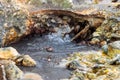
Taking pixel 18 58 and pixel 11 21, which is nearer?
pixel 18 58

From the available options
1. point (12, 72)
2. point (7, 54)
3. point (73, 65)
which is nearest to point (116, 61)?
point (73, 65)

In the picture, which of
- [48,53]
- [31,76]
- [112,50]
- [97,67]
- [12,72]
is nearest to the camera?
[12,72]

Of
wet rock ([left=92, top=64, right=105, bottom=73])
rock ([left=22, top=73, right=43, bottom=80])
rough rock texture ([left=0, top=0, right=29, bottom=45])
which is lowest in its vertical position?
wet rock ([left=92, top=64, right=105, bottom=73])

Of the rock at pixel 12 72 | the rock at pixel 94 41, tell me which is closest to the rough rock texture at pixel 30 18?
the rock at pixel 94 41

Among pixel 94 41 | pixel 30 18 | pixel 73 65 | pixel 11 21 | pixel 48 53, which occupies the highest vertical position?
pixel 11 21

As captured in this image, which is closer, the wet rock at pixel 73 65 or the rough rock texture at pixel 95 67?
the rough rock texture at pixel 95 67

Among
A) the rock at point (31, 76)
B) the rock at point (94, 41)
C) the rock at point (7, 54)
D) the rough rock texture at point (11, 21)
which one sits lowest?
the rock at point (94, 41)

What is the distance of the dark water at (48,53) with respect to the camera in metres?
13.5

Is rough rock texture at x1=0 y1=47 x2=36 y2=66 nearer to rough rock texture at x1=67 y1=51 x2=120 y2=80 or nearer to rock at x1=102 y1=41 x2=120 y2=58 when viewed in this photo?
rough rock texture at x1=67 y1=51 x2=120 y2=80

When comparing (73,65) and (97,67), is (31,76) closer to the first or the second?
(73,65)

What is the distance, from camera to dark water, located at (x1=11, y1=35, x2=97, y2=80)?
13516 millimetres

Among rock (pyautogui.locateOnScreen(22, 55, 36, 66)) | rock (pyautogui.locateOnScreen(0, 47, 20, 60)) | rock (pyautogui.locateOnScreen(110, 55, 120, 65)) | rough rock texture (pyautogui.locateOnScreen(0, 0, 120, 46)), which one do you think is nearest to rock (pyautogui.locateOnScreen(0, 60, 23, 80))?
rock (pyautogui.locateOnScreen(22, 55, 36, 66))

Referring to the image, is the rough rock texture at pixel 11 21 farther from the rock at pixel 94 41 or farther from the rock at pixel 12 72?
the rock at pixel 12 72

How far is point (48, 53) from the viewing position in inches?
629
